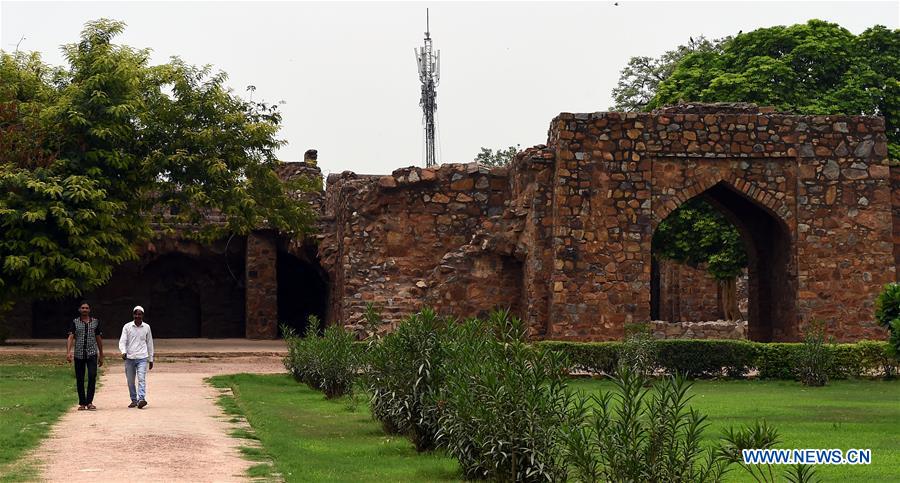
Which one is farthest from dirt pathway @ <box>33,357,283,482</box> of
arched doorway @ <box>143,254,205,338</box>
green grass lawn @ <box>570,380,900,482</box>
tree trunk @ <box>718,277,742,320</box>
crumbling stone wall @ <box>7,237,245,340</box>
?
tree trunk @ <box>718,277,742,320</box>

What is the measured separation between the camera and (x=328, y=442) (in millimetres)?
11000

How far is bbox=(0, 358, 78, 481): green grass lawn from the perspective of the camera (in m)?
9.41

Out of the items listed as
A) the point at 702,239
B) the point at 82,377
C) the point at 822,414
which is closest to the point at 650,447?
the point at 822,414

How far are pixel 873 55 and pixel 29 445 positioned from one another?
23056 mm

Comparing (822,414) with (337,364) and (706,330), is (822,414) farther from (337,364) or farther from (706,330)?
(706,330)

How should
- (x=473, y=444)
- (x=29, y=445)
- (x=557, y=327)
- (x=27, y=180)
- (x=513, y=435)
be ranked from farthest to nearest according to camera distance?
(x=557, y=327)
(x=27, y=180)
(x=29, y=445)
(x=473, y=444)
(x=513, y=435)

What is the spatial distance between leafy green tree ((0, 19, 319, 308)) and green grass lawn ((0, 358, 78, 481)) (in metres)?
1.46

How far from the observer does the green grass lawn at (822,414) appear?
30.4 feet

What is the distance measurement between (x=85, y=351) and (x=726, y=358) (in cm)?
863

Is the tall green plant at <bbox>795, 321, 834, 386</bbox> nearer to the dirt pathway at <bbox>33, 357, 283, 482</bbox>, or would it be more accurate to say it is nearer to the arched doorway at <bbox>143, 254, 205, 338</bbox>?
the dirt pathway at <bbox>33, 357, 283, 482</bbox>

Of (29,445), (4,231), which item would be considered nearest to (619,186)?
(4,231)

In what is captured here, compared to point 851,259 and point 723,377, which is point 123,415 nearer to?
point 723,377

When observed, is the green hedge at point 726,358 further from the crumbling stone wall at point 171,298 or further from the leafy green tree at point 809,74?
the crumbling stone wall at point 171,298

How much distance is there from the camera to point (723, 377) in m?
17.6
